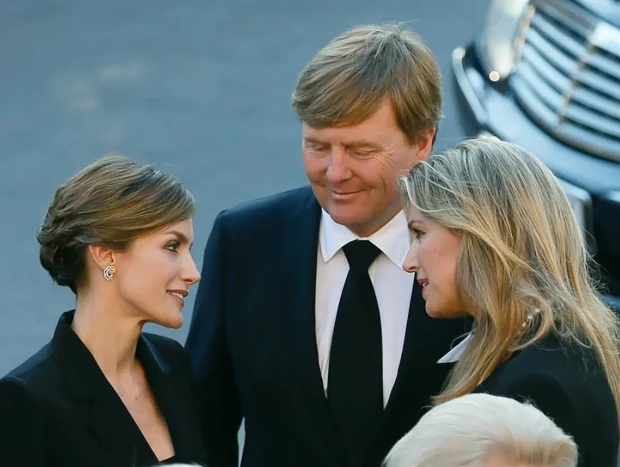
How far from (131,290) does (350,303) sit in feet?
1.81

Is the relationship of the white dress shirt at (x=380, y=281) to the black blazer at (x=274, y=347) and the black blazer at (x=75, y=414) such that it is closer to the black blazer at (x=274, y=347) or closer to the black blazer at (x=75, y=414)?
the black blazer at (x=274, y=347)

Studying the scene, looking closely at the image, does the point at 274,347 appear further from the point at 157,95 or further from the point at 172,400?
the point at 157,95

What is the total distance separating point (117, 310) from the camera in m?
3.03

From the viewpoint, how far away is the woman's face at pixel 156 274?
9.90ft

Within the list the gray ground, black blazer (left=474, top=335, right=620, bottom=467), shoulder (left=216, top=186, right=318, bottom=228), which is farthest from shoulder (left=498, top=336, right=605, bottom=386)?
the gray ground

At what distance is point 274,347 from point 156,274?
0.39 metres

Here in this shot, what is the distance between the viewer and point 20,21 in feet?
29.1

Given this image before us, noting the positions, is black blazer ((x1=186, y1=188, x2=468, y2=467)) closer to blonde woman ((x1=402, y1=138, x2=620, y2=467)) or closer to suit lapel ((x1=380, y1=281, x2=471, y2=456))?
suit lapel ((x1=380, y1=281, x2=471, y2=456))

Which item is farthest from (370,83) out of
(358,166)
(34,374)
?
(34,374)

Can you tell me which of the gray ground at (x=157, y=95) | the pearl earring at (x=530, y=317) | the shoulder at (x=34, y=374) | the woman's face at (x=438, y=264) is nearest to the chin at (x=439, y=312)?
the woman's face at (x=438, y=264)

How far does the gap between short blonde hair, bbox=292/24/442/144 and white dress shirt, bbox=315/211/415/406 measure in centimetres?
26

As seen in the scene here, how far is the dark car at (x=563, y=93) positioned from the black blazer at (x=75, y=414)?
2.01 m

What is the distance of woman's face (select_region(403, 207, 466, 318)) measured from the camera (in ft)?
9.39

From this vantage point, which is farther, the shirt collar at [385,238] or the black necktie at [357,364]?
the shirt collar at [385,238]
